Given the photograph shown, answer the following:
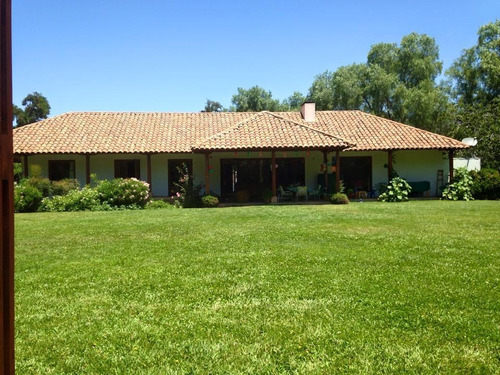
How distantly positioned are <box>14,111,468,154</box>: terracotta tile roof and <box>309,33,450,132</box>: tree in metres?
13.6

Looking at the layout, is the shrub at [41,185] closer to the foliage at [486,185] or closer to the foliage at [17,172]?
the foliage at [17,172]

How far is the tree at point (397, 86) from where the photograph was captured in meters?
38.3

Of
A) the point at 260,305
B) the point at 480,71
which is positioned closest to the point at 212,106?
the point at 480,71

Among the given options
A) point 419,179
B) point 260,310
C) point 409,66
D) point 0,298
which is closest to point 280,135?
point 419,179

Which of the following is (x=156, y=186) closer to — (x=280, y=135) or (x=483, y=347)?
(x=280, y=135)

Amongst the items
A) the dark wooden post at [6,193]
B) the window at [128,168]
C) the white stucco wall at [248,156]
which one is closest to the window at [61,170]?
the white stucco wall at [248,156]

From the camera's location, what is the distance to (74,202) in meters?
18.4

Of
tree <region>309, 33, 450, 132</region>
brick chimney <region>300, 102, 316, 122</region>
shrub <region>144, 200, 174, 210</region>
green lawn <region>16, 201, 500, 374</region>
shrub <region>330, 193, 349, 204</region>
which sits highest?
tree <region>309, 33, 450, 132</region>

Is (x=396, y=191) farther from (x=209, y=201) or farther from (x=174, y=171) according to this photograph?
(x=174, y=171)

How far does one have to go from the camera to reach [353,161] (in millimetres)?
23812

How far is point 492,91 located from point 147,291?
40.6 meters

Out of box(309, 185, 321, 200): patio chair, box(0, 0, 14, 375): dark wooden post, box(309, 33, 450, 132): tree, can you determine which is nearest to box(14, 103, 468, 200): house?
box(309, 185, 321, 200): patio chair

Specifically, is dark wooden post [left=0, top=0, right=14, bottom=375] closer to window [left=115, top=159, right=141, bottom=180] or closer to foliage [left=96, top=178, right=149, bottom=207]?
foliage [left=96, top=178, right=149, bottom=207]

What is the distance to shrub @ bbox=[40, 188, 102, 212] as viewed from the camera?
18359mm
